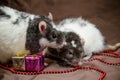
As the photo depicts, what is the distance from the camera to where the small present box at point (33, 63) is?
2.34 m

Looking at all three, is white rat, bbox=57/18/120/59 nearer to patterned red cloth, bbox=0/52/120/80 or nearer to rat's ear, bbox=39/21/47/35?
patterned red cloth, bbox=0/52/120/80

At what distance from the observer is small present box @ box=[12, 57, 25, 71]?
2357 millimetres

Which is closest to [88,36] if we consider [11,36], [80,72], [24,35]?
[80,72]

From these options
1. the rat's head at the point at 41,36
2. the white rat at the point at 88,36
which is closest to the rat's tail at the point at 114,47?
the white rat at the point at 88,36

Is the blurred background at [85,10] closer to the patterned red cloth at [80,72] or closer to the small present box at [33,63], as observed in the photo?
the patterned red cloth at [80,72]

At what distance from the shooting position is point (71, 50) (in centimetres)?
253

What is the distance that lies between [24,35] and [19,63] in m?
0.25

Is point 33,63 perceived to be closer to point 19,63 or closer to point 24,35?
point 19,63

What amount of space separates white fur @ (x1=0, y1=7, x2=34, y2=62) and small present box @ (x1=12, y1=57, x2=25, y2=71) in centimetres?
7

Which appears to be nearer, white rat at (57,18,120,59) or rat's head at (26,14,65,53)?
rat's head at (26,14,65,53)

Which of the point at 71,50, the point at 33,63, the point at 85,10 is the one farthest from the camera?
the point at 85,10

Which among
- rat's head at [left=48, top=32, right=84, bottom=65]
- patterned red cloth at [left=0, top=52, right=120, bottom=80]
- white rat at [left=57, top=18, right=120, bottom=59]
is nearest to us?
patterned red cloth at [left=0, top=52, right=120, bottom=80]

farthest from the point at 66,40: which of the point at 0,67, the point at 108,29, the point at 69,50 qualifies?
the point at 108,29

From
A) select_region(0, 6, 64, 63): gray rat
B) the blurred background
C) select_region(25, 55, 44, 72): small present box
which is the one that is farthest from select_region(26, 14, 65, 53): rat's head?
the blurred background
